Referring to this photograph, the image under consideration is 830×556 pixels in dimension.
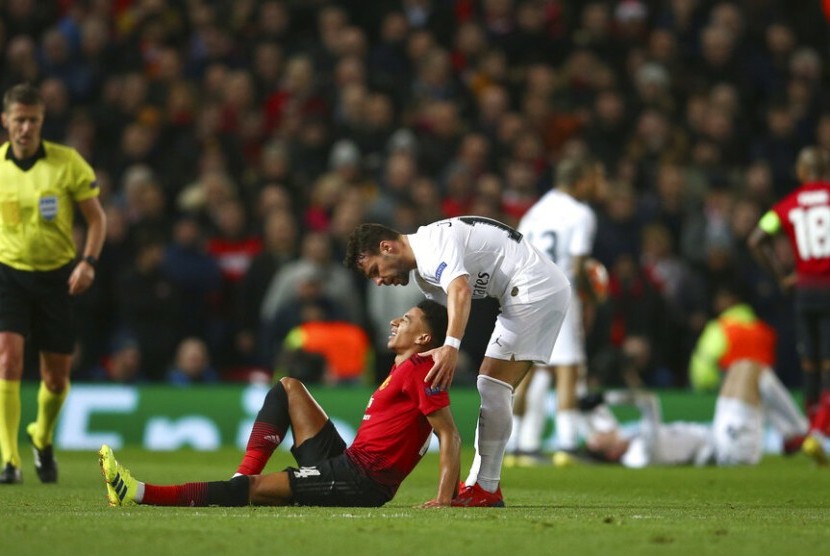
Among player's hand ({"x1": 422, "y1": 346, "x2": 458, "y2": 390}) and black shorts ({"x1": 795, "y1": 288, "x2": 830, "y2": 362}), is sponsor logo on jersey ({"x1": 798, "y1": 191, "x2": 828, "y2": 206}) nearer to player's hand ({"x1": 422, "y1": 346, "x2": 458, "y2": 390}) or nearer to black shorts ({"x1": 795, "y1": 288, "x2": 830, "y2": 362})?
black shorts ({"x1": 795, "y1": 288, "x2": 830, "y2": 362})

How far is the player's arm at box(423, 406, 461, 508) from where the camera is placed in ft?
23.7

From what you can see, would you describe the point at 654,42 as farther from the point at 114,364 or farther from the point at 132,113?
the point at 114,364

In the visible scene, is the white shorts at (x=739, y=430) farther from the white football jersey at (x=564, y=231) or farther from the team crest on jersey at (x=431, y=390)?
the team crest on jersey at (x=431, y=390)

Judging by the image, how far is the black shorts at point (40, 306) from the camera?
9.35 metres

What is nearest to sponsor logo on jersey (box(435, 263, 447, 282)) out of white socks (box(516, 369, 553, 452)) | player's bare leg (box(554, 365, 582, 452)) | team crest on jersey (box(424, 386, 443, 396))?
team crest on jersey (box(424, 386, 443, 396))

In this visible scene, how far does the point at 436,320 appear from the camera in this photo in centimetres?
765

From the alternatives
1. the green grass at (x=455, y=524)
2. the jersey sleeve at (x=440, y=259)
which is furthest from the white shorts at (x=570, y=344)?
A: the jersey sleeve at (x=440, y=259)

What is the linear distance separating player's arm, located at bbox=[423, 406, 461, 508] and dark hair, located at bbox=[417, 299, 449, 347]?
1.63 ft

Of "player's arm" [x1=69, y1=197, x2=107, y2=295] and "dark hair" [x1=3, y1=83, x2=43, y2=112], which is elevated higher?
"dark hair" [x1=3, y1=83, x2=43, y2=112]

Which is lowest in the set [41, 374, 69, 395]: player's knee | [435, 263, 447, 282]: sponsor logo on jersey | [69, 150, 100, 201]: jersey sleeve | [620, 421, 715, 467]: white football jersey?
[620, 421, 715, 467]: white football jersey

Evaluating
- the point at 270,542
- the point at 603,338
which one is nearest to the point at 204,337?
the point at 603,338

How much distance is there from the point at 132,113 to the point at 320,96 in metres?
2.22

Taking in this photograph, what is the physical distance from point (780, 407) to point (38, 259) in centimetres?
671

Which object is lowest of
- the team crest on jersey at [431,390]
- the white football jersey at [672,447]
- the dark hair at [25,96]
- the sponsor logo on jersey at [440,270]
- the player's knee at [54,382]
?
the white football jersey at [672,447]
